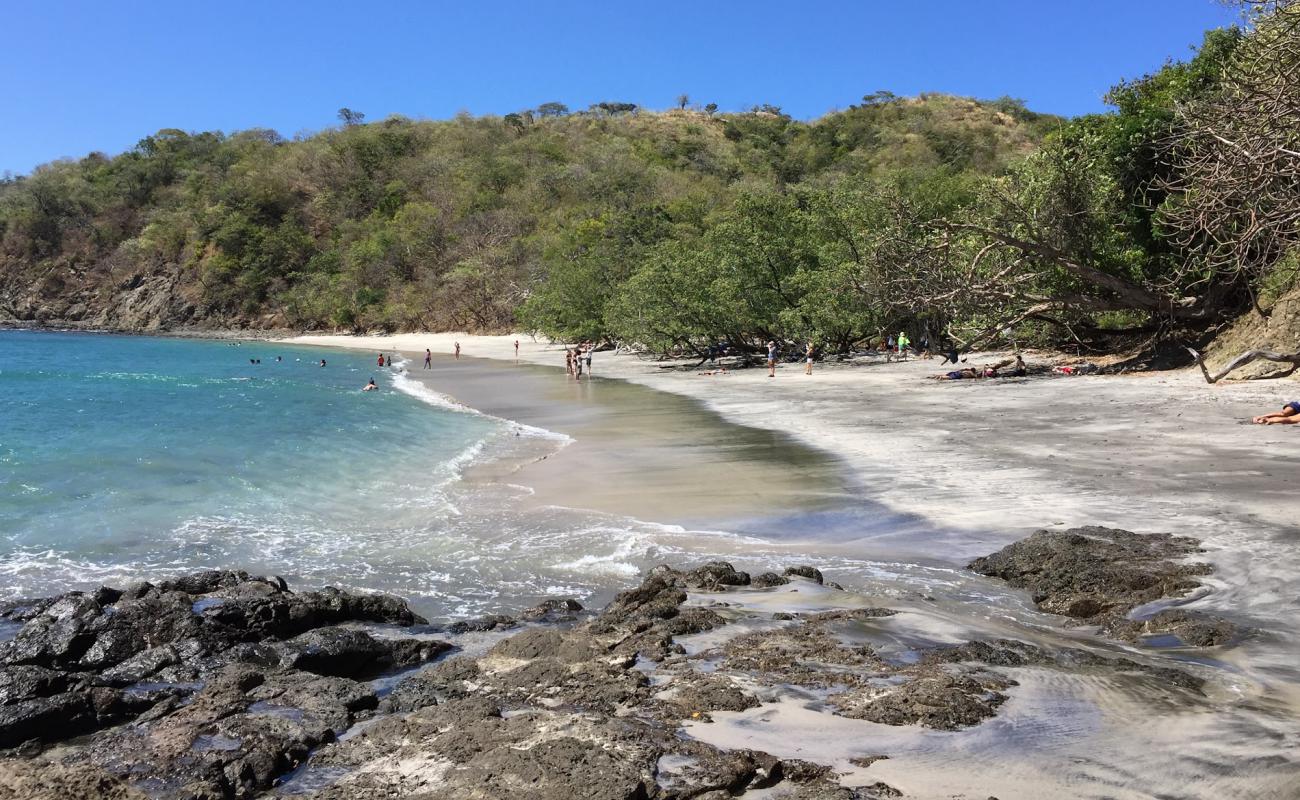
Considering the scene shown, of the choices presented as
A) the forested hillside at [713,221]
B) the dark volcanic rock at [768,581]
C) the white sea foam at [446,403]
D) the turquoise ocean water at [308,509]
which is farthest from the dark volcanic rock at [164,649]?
the forested hillside at [713,221]

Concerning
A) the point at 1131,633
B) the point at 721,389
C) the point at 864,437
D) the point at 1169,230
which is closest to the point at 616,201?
the point at 721,389

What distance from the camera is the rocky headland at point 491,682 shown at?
13.9ft

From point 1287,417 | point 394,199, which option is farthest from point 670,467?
point 394,199

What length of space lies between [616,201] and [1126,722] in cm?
6472

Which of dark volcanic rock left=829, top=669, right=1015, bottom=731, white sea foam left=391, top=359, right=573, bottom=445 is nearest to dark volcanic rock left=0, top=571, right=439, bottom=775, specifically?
dark volcanic rock left=829, top=669, right=1015, bottom=731

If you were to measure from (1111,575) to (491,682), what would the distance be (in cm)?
501

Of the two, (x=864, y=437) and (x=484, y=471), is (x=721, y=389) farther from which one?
(x=484, y=471)

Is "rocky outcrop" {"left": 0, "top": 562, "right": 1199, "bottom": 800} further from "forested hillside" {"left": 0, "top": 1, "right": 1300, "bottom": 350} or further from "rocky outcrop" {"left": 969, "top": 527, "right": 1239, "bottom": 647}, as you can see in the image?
"forested hillside" {"left": 0, "top": 1, "right": 1300, "bottom": 350}

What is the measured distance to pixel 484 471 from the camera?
586 inches

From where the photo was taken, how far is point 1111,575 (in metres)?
→ 7.18

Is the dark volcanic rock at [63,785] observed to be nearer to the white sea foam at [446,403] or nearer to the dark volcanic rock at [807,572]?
the dark volcanic rock at [807,572]

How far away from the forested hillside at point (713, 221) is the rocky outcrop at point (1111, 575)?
18.2 feet

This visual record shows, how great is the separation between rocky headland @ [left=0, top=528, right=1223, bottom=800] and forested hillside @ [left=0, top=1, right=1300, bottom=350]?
8250 mm

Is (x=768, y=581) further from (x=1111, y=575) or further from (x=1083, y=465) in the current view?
(x=1083, y=465)
